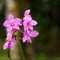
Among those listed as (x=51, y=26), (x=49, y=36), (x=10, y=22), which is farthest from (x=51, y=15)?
(x=10, y=22)

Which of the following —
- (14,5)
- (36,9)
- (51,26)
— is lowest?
(51,26)

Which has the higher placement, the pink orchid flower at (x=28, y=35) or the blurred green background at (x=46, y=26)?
the pink orchid flower at (x=28, y=35)

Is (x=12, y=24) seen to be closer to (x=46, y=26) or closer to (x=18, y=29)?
(x=18, y=29)

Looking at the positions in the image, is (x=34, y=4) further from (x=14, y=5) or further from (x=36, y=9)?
(x=14, y=5)

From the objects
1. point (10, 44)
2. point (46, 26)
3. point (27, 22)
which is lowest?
point (46, 26)

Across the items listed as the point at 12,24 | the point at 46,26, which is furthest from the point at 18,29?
the point at 46,26

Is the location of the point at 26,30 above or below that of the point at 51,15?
above

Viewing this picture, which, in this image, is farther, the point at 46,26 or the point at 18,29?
the point at 46,26

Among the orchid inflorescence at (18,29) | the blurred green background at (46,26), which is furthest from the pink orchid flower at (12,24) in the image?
the blurred green background at (46,26)

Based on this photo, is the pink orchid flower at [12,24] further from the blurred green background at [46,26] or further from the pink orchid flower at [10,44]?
the blurred green background at [46,26]
